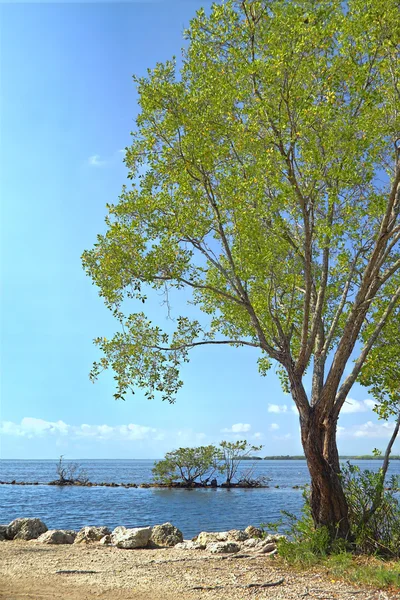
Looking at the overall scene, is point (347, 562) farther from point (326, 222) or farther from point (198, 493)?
point (198, 493)

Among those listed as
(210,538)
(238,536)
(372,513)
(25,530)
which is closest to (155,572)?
(372,513)

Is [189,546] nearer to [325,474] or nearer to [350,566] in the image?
[325,474]

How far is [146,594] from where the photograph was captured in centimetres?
980

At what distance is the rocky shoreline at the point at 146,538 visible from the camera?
48.7 feet

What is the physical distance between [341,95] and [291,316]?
5.82 m

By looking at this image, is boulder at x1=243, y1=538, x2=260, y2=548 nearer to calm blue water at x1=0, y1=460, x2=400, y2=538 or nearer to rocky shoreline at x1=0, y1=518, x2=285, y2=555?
rocky shoreline at x1=0, y1=518, x2=285, y2=555

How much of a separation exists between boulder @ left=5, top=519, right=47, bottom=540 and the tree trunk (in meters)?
9.89

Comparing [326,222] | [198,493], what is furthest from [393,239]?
[198,493]

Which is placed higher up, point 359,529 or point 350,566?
point 359,529

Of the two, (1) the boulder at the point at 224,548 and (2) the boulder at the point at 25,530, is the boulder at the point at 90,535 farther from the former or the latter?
(1) the boulder at the point at 224,548

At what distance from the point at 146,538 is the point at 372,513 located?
6.76 metres

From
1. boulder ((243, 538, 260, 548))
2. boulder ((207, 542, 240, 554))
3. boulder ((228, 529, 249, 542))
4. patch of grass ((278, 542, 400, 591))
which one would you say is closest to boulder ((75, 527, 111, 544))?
boulder ((228, 529, 249, 542))

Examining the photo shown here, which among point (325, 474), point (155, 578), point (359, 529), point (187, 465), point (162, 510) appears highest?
point (187, 465)

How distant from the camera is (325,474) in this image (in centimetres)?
1290
